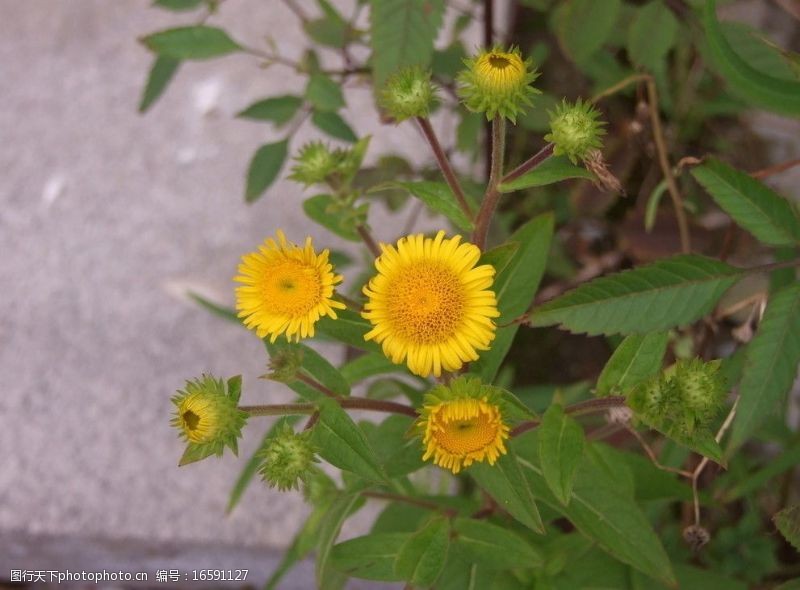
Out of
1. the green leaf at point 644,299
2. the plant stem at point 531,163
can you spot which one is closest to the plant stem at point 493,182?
the plant stem at point 531,163

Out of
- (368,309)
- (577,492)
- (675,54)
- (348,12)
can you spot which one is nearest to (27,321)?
(348,12)

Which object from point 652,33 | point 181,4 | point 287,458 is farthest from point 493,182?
point 181,4

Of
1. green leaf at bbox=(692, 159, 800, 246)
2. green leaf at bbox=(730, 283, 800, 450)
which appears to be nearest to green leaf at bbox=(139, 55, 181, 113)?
green leaf at bbox=(692, 159, 800, 246)

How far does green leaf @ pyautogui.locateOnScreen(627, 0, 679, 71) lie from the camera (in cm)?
119

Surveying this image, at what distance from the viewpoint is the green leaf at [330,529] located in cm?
89

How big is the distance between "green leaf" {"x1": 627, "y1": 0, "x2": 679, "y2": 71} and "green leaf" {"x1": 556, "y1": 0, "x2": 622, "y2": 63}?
41 mm

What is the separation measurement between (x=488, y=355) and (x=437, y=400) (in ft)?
0.56

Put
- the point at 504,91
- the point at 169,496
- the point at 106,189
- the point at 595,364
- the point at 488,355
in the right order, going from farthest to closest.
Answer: the point at 106,189 < the point at 595,364 < the point at 169,496 < the point at 488,355 < the point at 504,91

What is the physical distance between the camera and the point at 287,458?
766 millimetres

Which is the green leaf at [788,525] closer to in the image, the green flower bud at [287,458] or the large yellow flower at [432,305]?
the large yellow flower at [432,305]

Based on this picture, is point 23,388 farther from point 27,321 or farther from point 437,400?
point 437,400

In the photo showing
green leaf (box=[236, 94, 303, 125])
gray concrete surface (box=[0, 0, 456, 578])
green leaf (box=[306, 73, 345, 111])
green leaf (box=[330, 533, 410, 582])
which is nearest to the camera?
green leaf (box=[330, 533, 410, 582])

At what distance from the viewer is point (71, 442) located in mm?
1603

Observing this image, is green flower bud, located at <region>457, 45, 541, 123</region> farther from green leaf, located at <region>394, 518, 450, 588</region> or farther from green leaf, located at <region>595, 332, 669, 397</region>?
green leaf, located at <region>394, 518, 450, 588</region>
